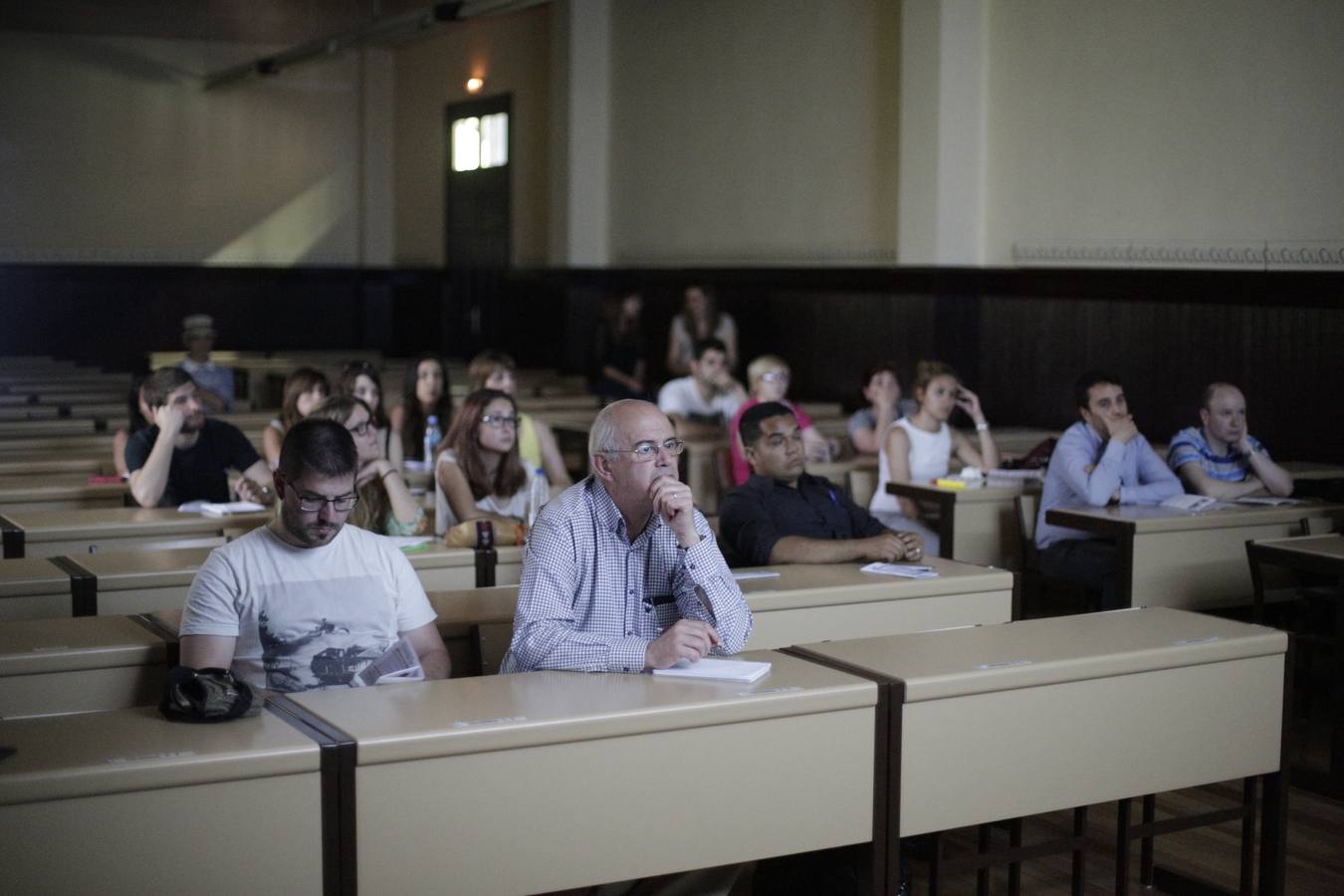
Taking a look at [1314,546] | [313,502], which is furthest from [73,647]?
[1314,546]

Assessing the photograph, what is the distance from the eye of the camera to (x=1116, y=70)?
8.77m

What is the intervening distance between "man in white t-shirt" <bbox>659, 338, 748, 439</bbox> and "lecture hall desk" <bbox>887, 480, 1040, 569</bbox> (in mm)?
2377

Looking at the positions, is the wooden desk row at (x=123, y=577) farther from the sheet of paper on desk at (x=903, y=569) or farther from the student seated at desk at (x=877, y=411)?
the student seated at desk at (x=877, y=411)

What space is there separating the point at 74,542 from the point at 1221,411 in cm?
443

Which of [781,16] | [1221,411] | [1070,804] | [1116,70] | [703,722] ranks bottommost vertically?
[1070,804]

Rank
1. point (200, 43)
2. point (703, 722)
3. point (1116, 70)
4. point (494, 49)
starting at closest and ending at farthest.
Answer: point (703, 722) → point (1116, 70) → point (494, 49) → point (200, 43)

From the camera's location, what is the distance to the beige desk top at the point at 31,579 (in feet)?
13.0

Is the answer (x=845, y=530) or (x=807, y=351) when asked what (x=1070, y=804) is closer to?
(x=845, y=530)

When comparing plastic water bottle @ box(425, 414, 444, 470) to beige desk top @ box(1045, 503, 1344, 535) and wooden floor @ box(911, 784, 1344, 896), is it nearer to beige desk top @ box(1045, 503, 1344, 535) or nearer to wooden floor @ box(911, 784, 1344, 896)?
beige desk top @ box(1045, 503, 1344, 535)

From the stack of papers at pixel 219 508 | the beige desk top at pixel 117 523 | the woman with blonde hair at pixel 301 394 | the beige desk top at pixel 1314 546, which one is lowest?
the beige desk top at pixel 1314 546

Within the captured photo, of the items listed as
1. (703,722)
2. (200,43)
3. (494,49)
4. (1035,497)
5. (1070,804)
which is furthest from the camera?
(200,43)

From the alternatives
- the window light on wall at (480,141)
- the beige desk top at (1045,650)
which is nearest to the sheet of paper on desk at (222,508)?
the beige desk top at (1045,650)

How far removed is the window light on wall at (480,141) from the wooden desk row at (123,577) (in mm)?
10418

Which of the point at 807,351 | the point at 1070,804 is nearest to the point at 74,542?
the point at 1070,804
